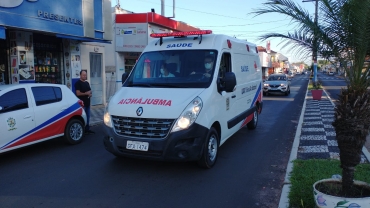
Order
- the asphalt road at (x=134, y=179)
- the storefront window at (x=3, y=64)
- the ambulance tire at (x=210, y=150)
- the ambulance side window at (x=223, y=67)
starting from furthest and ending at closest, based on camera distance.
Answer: the storefront window at (x=3, y=64), the ambulance side window at (x=223, y=67), the ambulance tire at (x=210, y=150), the asphalt road at (x=134, y=179)

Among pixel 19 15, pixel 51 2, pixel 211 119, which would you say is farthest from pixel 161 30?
pixel 211 119

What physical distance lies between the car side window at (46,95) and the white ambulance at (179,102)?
6.94 ft

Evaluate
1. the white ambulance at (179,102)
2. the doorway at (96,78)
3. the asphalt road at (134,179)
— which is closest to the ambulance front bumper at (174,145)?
the white ambulance at (179,102)

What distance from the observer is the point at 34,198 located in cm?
460

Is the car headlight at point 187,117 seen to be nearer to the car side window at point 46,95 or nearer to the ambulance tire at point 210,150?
the ambulance tire at point 210,150

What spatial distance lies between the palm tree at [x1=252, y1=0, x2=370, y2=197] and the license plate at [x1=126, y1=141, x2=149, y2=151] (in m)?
2.61

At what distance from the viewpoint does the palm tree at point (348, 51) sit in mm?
3660

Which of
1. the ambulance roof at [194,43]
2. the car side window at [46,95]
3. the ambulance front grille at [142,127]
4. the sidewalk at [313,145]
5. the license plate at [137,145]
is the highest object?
the ambulance roof at [194,43]

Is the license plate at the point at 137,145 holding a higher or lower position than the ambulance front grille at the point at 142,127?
lower

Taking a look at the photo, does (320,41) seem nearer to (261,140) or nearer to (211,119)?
(211,119)

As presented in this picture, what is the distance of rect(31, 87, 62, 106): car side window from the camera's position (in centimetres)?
706

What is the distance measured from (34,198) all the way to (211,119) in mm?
2991

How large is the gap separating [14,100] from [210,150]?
13.4 ft

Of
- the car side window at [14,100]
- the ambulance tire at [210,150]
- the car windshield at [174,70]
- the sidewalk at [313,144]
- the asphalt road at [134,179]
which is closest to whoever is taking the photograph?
the asphalt road at [134,179]
